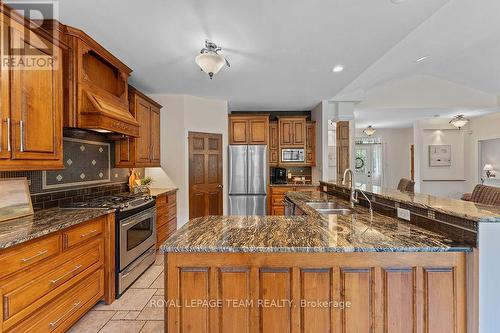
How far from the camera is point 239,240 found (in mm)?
1428

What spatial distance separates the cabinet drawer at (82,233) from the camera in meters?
1.87

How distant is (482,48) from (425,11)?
2.66 m

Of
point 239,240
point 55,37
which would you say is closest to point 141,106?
point 55,37

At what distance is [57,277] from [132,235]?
919 millimetres

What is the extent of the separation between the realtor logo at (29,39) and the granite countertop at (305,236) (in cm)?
167

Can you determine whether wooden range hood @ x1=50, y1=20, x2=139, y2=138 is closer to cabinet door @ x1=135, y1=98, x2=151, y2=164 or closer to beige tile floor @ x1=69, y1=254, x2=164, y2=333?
cabinet door @ x1=135, y1=98, x2=151, y2=164

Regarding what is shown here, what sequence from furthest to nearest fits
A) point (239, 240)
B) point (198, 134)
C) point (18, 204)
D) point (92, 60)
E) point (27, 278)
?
1. point (198, 134)
2. point (92, 60)
3. point (18, 204)
4. point (27, 278)
5. point (239, 240)

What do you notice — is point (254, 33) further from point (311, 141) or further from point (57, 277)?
point (311, 141)

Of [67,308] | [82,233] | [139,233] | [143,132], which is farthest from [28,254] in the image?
[143,132]

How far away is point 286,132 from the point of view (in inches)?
212

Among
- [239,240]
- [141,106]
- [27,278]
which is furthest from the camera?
[141,106]

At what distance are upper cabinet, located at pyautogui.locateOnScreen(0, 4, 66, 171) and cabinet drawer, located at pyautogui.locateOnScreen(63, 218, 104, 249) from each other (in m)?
0.55

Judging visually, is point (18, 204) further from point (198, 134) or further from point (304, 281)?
point (198, 134)

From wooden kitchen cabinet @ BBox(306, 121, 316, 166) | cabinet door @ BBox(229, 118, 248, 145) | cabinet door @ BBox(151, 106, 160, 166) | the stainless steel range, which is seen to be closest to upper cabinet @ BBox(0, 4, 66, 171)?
the stainless steel range
